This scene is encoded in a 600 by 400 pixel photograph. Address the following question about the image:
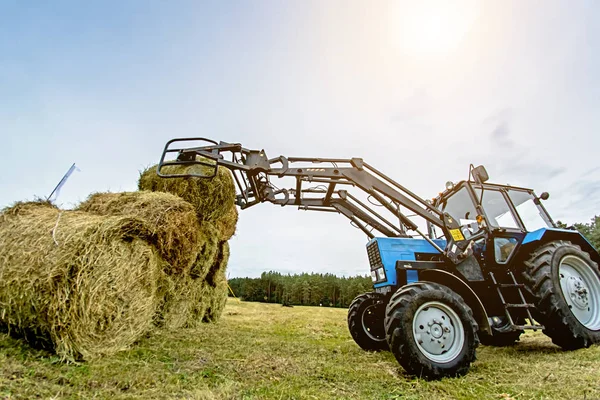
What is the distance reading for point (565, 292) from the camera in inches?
190

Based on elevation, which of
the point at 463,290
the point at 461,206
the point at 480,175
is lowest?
the point at 463,290

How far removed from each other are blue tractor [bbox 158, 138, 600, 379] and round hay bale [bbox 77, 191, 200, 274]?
60 cm

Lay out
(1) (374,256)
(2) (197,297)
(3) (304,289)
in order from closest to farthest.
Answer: (1) (374,256), (2) (197,297), (3) (304,289)

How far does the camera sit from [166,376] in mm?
3168

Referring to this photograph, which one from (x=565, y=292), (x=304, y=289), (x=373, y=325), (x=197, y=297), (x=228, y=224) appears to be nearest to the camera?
(x=565, y=292)

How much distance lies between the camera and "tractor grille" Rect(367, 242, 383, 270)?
192 inches

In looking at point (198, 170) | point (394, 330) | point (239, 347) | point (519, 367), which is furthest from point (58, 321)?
point (519, 367)

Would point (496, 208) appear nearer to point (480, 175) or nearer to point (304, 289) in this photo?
point (480, 175)

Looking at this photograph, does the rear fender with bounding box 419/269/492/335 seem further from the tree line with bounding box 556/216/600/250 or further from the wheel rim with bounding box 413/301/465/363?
the tree line with bounding box 556/216/600/250

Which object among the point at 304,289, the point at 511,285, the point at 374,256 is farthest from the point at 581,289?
the point at 304,289

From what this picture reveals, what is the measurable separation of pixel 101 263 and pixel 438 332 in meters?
3.64

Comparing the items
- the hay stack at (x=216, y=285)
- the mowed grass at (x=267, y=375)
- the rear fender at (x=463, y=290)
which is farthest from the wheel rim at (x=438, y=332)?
the hay stack at (x=216, y=285)

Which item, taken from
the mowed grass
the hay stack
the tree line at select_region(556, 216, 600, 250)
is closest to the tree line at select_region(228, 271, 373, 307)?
the tree line at select_region(556, 216, 600, 250)

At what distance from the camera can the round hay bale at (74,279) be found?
135 inches
